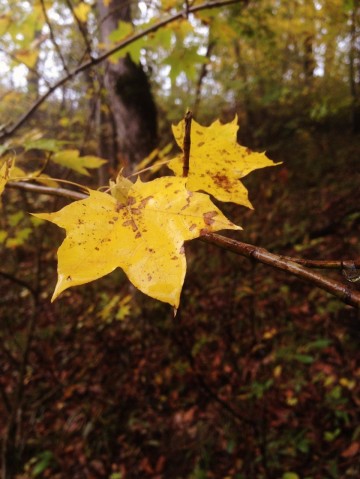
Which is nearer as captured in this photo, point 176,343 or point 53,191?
Answer: point 53,191

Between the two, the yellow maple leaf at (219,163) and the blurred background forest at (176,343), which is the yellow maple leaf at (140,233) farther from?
the blurred background forest at (176,343)

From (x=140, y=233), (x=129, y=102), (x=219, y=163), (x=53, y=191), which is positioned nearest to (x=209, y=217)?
(x=140, y=233)

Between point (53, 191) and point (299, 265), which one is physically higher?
point (53, 191)

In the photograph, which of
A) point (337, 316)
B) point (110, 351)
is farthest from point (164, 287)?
point (110, 351)

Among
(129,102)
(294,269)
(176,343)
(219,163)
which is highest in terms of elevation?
(129,102)

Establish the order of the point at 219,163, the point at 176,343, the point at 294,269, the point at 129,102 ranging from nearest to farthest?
1. the point at 294,269
2. the point at 219,163
3. the point at 176,343
4. the point at 129,102

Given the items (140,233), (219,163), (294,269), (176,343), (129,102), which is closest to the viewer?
(294,269)

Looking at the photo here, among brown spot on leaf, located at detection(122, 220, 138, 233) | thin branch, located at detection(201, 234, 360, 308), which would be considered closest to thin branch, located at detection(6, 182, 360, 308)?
thin branch, located at detection(201, 234, 360, 308)

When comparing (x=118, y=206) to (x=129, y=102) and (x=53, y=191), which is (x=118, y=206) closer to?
(x=53, y=191)
